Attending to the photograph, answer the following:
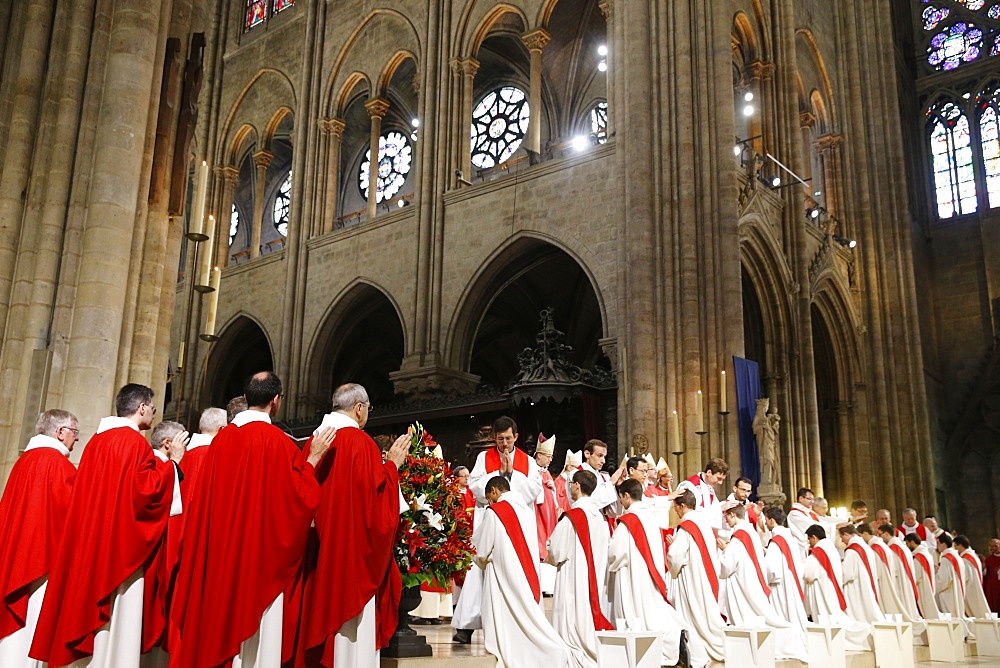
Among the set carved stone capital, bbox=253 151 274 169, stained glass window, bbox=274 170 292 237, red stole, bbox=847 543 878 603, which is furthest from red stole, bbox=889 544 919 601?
stained glass window, bbox=274 170 292 237

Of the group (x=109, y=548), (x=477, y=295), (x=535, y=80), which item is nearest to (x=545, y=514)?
(x=109, y=548)

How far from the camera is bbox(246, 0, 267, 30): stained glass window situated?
25.9 metres

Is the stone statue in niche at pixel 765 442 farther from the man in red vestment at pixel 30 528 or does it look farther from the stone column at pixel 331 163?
the man in red vestment at pixel 30 528

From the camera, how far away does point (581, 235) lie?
17391 mm

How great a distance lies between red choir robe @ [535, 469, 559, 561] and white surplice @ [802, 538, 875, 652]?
2.46 meters

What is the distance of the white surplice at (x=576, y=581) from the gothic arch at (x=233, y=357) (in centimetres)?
1670

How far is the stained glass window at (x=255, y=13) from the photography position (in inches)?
1021

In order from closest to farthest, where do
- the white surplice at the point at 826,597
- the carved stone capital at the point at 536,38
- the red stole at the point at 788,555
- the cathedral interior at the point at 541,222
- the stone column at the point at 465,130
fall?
1. the cathedral interior at the point at 541,222
2. the red stole at the point at 788,555
3. the white surplice at the point at 826,597
4. the carved stone capital at the point at 536,38
5. the stone column at the point at 465,130

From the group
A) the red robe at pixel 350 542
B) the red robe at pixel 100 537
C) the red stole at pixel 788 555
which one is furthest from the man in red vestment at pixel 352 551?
the red stole at pixel 788 555

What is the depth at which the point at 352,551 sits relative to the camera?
4.51 metres

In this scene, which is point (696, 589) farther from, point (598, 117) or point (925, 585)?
point (598, 117)

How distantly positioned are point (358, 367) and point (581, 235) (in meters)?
10.4

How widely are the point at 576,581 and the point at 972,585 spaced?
8324 millimetres

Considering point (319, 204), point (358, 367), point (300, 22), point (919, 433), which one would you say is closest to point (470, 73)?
point (319, 204)
